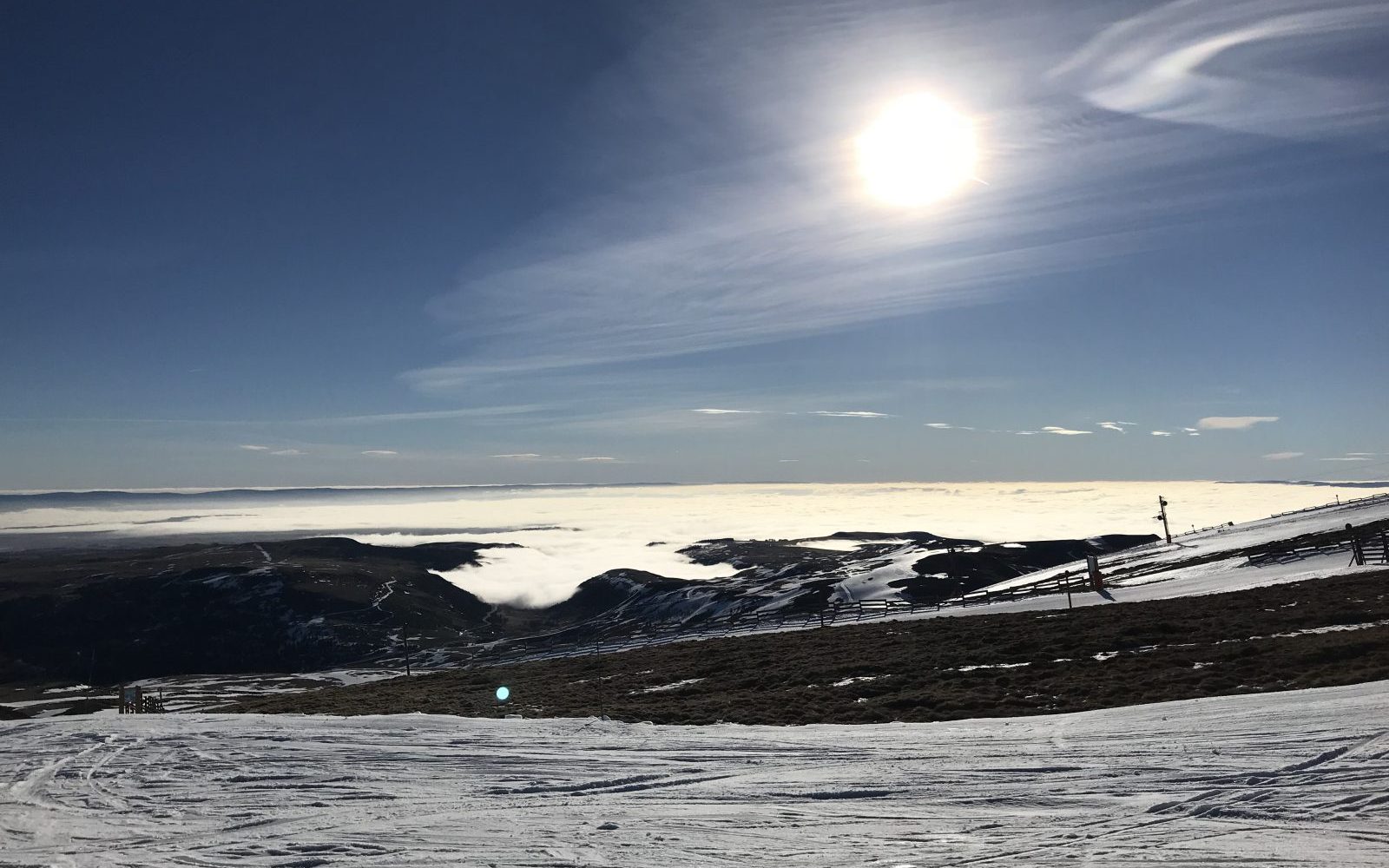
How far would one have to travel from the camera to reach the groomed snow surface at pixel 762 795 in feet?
27.9

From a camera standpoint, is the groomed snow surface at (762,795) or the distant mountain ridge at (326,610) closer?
the groomed snow surface at (762,795)

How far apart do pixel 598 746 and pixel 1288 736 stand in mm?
11510

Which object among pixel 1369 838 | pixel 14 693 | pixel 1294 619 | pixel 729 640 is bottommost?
pixel 14 693

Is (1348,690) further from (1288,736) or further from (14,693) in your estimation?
(14,693)

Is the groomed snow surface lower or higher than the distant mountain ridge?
higher

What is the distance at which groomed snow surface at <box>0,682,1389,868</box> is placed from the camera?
27.9 feet

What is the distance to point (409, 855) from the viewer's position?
30.2 feet

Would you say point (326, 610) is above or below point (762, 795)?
below

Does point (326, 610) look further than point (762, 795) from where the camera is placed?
Yes

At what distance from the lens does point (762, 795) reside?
10.9 meters

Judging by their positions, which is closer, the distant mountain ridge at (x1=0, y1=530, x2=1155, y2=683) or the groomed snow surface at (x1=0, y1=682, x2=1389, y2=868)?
the groomed snow surface at (x1=0, y1=682, x2=1389, y2=868)

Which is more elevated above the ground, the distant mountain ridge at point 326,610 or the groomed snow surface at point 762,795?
the groomed snow surface at point 762,795

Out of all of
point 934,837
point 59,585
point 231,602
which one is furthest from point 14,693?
point 934,837

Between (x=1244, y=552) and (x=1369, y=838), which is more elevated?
(x=1369, y=838)
